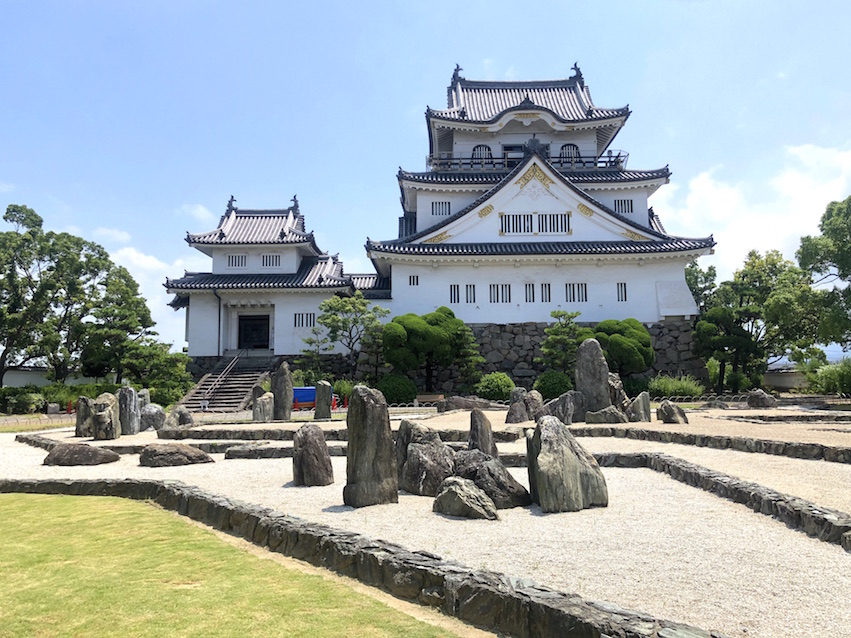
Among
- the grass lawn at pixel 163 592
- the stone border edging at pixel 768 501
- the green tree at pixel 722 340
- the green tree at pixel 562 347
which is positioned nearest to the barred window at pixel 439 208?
the green tree at pixel 562 347

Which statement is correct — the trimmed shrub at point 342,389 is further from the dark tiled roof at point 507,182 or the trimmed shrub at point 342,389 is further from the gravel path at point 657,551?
the gravel path at point 657,551

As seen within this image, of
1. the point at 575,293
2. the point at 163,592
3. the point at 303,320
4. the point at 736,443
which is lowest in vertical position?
the point at 163,592

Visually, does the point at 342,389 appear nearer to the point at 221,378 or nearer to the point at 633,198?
the point at 221,378

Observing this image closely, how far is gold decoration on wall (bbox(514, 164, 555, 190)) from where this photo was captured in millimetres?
39062

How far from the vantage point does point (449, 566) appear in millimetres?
5285

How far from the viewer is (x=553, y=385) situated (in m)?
30.0

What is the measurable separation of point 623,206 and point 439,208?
12056mm

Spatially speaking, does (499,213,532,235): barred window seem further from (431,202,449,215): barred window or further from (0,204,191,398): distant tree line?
(0,204,191,398): distant tree line

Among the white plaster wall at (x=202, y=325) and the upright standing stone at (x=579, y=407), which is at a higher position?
the white plaster wall at (x=202, y=325)

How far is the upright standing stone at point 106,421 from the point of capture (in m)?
18.1

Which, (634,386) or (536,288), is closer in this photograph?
(634,386)

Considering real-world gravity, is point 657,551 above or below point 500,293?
below

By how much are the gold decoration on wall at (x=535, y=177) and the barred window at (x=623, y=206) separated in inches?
231

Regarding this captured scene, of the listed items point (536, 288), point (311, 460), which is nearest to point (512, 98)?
point (536, 288)
